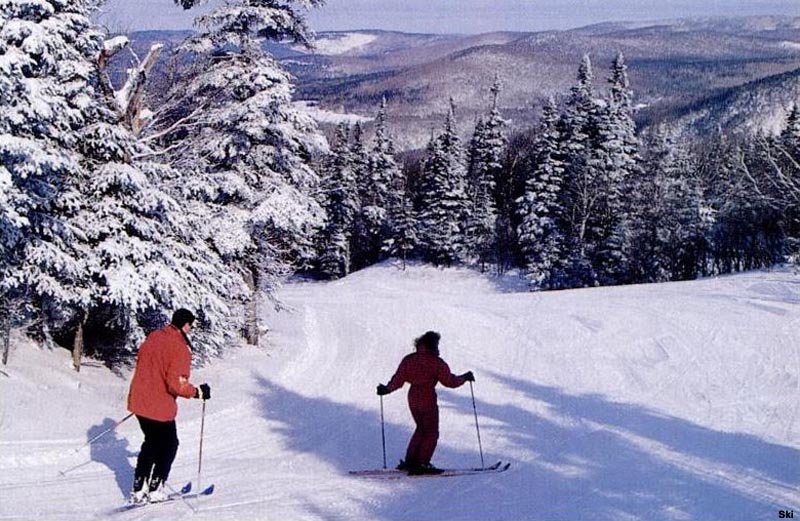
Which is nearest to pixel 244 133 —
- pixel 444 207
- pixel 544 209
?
pixel 544 209

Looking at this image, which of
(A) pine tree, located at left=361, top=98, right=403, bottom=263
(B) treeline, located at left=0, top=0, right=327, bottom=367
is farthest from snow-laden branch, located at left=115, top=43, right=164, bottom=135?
(A) pine tree, located at left=361, top=98, right=403, bottom=263

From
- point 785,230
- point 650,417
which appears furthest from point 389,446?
point 785,230

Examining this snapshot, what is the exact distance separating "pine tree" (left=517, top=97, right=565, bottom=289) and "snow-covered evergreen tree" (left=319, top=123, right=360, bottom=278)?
1414 centimetres

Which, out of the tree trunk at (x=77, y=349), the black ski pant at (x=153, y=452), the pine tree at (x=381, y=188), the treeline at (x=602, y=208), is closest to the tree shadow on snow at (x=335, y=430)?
the black ski pant at (x=153, y=452)

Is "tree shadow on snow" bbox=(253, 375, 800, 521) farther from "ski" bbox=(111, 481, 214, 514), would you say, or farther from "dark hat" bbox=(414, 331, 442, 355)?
"dark hat" bbox=(414, 331, 442, 355)

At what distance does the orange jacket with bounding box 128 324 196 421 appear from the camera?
7316mm

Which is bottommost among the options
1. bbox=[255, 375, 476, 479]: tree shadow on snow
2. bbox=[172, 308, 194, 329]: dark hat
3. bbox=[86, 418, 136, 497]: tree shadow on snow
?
bbox=[255, 375, 476, 479]: tree shadow on snow

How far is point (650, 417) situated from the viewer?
12789 millimetres

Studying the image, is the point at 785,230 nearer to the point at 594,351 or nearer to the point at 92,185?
the point at 594,351

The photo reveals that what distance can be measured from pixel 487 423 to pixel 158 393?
674cm

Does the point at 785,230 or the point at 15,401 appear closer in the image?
the point at 15,401

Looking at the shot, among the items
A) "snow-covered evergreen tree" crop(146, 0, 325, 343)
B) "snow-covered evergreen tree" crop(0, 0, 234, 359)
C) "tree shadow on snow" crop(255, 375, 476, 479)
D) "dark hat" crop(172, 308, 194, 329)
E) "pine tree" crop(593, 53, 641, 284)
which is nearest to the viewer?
"dark hat" crop(172, 308, 194, 329)

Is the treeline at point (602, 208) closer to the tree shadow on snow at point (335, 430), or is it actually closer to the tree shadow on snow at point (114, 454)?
the tree shadow on snow at point (335, 430)

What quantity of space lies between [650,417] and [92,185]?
1053 cm
